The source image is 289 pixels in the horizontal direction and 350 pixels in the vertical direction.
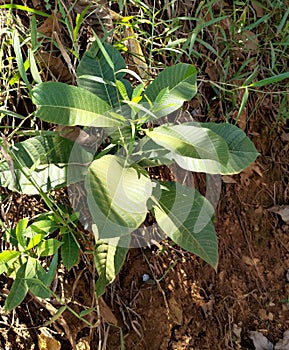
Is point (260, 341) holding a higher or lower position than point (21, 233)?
lower

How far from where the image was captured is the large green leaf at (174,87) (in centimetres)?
126

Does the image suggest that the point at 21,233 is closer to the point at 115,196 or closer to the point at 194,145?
→ the point at 115,196

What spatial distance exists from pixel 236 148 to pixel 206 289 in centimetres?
57

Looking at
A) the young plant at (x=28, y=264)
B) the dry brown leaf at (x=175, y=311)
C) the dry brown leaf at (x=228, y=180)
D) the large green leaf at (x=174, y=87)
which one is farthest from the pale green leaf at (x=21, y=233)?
the dry brown leaf at (x=228, y=180)

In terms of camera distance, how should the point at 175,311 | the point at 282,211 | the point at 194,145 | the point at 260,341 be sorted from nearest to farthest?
the point at 194,145 → the point at 175,311 → the point at 260,341 → the point at 282,211

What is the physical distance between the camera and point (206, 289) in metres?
1.70

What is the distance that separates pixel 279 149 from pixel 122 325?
2.87 feet

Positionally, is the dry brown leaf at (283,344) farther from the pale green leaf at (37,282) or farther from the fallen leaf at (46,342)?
the pale green leaf at (37,282)

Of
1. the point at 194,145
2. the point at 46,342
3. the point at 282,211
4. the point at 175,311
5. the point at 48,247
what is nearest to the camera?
the point at 194,145

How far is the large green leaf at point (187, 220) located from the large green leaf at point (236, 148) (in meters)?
0.13

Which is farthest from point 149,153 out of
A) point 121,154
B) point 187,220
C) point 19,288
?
point 19,288

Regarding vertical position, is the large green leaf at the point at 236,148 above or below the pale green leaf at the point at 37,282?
above

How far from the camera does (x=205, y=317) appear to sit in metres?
1.67

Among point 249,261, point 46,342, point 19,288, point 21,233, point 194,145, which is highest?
point 194,145
